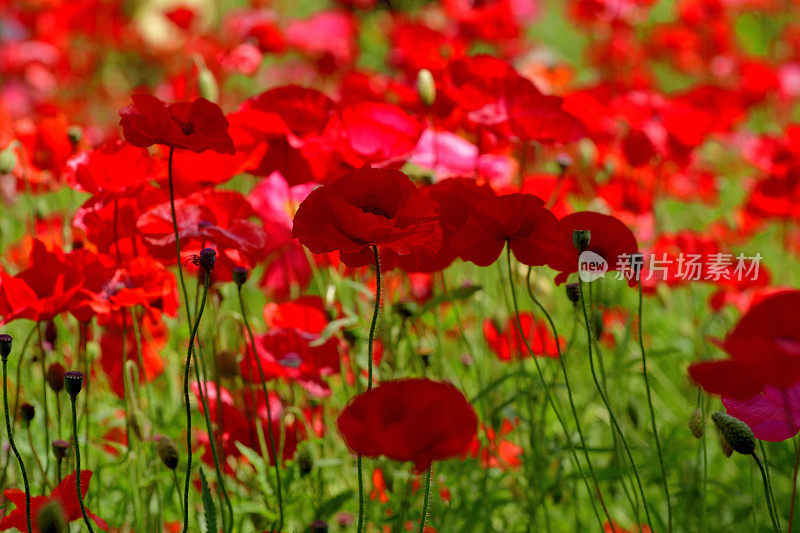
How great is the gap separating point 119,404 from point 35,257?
0.43 metres

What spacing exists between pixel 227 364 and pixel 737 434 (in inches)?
22.4

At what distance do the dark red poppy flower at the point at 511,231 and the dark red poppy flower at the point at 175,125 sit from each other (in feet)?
0.81

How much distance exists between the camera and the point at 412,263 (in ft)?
3.25

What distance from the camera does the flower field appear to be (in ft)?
2.83

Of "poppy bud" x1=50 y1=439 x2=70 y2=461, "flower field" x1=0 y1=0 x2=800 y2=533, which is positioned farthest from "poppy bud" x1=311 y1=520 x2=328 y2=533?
"poppy bud" x1=50 y1=439 x2=70 y2=461

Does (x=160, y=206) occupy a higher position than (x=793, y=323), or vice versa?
(x=160, y=206)

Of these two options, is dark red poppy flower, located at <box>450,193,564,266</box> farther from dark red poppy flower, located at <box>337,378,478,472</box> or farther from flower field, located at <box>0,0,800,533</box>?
dark red poppy flower, located at <box>337,378,478,472</box>

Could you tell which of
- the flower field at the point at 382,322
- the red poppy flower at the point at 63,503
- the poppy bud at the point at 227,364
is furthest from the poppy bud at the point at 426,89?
the red poppy flower at the point at 63,503

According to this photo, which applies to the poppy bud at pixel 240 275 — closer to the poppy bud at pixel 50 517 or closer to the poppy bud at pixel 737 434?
the poppy bud at pixel 50 517

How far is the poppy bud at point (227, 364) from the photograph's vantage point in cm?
111

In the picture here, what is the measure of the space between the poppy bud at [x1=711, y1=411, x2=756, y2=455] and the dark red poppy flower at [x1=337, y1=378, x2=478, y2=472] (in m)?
0.23

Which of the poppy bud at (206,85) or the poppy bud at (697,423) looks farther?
the poppy bud at (206,85)

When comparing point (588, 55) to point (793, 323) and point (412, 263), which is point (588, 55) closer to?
point (412, 263)

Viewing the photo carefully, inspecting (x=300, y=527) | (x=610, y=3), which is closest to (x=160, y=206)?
(x=300, y=527)
